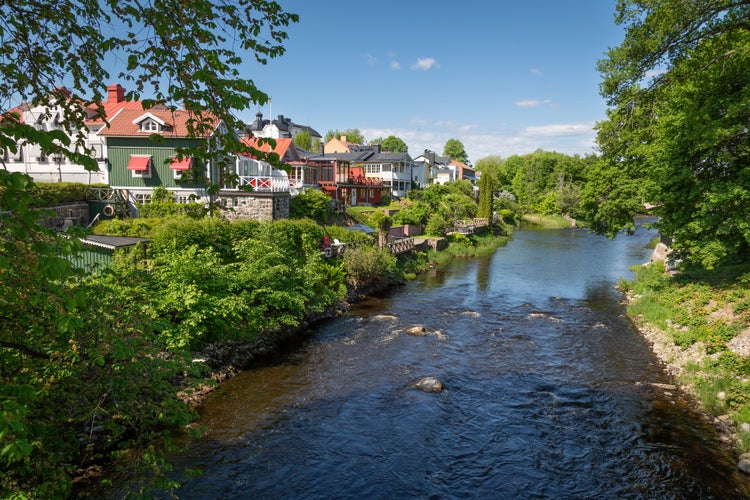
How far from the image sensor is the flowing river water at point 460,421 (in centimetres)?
1103

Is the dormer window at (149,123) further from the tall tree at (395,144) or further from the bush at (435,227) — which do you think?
the tall tree at (395,144)

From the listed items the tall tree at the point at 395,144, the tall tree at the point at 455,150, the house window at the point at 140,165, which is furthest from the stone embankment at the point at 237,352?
the tall tree at the point at 455,150

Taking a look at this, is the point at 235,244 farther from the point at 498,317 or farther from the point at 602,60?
the point at 602,60

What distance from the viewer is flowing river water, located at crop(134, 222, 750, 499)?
11.0 metres

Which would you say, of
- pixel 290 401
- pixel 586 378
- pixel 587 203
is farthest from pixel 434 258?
pixel 290 401

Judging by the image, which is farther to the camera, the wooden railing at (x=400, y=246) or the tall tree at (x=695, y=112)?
the wooden railing at (x=400, y=246)

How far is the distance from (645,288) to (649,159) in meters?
8.32

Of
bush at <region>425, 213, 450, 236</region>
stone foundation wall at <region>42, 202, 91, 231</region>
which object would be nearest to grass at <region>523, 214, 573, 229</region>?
bush at <region>425, 213, 450, 236</region>

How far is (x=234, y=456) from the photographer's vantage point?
1188 centimetres

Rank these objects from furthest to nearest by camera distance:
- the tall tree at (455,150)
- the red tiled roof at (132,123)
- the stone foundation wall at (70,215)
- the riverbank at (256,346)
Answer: the tall tree at (455,150) < the red tiled roof at (132,123) < the stone foundation wall at (70,215) < the riverbank at (256,346)

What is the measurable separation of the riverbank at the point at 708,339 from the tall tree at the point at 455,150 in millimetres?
130392

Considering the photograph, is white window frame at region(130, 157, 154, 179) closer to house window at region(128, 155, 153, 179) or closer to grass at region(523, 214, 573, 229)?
house window at region(128, 155, 153, 179)

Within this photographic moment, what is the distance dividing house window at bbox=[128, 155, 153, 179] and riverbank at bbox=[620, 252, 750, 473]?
29828 mm

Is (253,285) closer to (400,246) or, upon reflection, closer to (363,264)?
(363,264)
